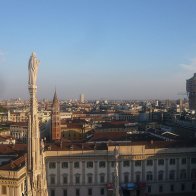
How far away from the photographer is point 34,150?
8891 millimetres

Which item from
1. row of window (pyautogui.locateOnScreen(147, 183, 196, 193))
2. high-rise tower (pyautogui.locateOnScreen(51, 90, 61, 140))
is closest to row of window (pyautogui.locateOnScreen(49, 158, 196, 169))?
row of window (pyautogui.locateOnScreen(147, 183, 196, 193))

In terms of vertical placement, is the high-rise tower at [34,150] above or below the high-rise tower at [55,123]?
above

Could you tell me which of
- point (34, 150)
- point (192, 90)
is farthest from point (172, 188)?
point (192, 90)

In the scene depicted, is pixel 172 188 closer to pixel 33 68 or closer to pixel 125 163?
pixel 125 163

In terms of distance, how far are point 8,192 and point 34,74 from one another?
2876 cm

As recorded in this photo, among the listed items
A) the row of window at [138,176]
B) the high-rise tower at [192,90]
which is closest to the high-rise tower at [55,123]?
the row of window at [138,176]

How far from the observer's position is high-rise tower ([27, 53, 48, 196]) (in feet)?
29.2

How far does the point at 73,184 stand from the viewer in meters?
44.5

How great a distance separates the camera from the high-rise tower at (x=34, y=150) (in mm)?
8891

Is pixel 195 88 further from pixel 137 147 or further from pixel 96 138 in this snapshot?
pixel 137 147

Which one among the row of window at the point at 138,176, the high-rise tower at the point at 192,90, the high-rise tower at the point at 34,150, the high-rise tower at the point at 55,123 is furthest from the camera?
the high-rise tower at the point at 192,90

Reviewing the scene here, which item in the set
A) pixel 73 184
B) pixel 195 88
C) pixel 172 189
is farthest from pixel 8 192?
pixel 195 88

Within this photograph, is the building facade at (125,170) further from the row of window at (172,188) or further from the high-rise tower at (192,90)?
the high-rise tower at (192,90)

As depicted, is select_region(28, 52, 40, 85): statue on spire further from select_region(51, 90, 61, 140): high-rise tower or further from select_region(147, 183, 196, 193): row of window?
select_region(51, 90, 61, 140): high-rise tower
